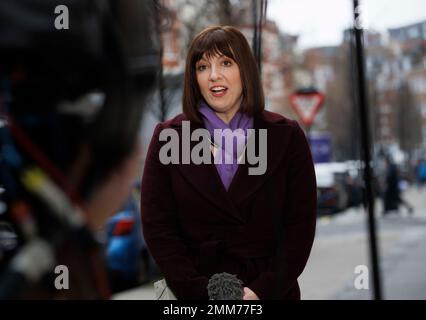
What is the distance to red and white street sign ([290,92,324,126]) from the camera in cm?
1279

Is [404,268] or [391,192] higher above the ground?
[391,192]

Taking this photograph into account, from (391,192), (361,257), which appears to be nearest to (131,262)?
(361,257)

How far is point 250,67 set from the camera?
1855 mm

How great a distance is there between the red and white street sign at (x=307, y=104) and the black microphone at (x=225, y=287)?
1108 centimetres

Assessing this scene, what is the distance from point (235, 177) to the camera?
5.93ft

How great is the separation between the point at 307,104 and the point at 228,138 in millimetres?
11333

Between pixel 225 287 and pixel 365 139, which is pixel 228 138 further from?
pixel 365 139

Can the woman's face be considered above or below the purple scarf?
above

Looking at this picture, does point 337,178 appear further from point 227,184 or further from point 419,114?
point 419,114

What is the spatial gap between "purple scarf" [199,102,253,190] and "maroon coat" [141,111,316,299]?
0.02 meters

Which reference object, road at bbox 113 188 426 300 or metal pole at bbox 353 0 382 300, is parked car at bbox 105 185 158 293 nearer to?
road at bbox 113 188 426 300

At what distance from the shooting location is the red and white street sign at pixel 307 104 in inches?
504

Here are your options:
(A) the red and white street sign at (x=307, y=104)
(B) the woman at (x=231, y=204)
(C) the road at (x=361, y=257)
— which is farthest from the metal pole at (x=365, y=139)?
(A) the red and white street sign at (x=307, y=104)

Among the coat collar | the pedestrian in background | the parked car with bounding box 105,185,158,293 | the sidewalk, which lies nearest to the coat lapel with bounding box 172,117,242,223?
the coat collar
